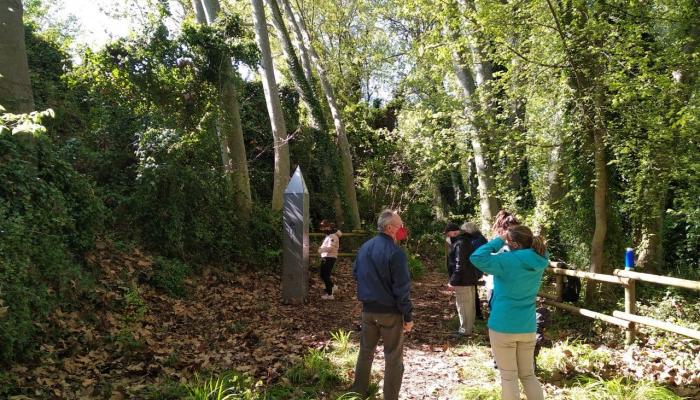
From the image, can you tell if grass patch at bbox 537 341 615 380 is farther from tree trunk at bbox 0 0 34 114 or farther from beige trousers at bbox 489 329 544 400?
tree trunk at bbox 0 0 34 114

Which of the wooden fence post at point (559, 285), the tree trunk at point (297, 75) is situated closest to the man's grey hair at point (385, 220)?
the wooden fence post at point (559, 285)

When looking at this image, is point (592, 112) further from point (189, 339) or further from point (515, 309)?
point (189, 339)

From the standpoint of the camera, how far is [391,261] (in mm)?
4332

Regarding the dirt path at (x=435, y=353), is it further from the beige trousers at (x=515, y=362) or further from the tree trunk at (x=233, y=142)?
the tree trunk at (x=233, y=142)

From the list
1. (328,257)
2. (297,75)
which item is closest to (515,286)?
(328,257)

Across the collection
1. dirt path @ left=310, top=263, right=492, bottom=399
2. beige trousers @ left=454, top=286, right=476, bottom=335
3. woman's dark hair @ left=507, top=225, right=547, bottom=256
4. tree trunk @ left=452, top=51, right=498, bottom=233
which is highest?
tree trunk @ left=452, top=51, right=498, bottom=233

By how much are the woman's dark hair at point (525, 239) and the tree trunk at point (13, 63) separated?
6.47 metres

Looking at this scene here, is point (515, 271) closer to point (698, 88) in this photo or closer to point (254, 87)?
point (698, 88)

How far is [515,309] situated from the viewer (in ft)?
13.3

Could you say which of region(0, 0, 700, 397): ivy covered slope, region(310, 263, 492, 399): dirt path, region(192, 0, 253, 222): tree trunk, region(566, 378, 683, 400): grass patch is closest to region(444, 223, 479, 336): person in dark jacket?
region(310, 263, 492, 399): dirt path

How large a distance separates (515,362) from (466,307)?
10.6 ft

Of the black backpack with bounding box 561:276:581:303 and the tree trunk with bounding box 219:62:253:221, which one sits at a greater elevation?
the tree trunk with bounding box 219:62:253:221

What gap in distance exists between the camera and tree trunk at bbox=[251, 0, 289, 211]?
12.8 metres

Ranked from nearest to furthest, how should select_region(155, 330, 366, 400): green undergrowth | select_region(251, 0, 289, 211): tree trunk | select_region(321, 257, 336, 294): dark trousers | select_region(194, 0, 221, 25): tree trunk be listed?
select_region(155, 330, 366, 400): green undergrowth < select_region(321, 257, 336, 294): dark trousers < select_region(194, 0, 221, 25): tree trunk < select_region(251, 0, 289, 211): tree trunk
